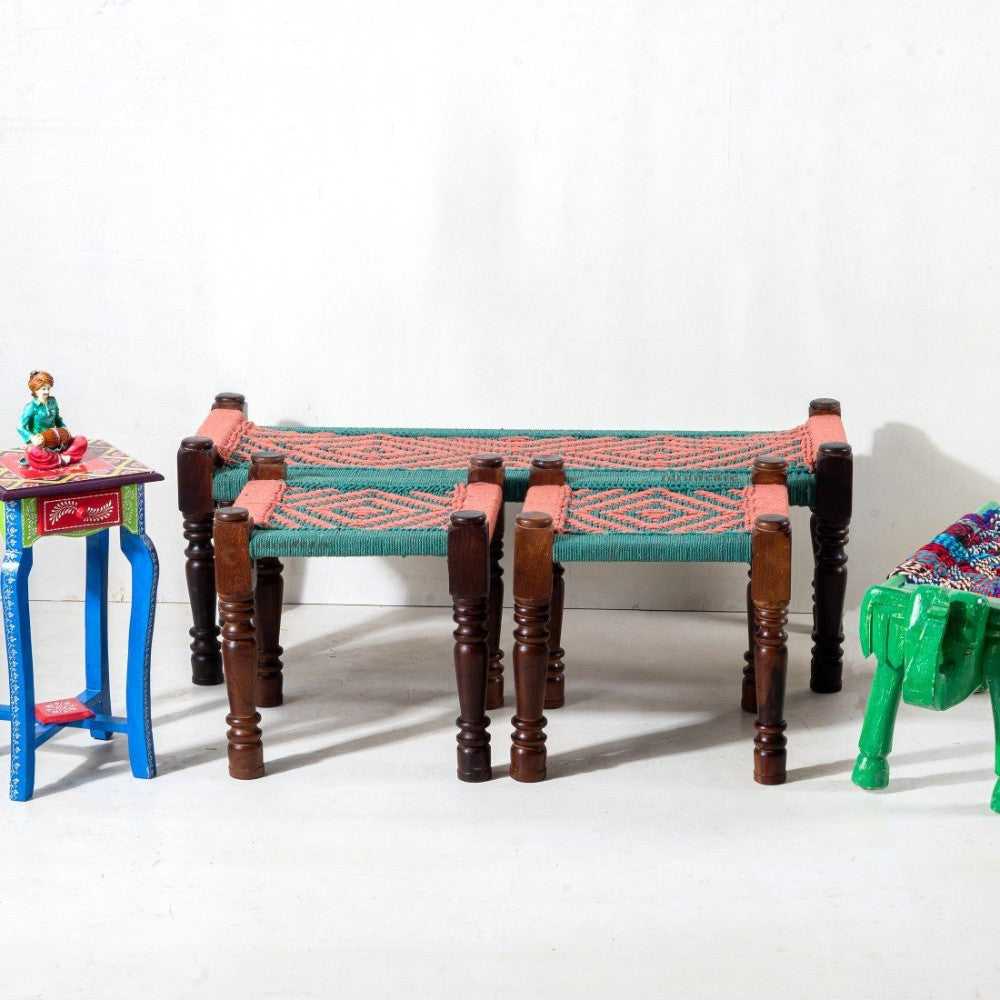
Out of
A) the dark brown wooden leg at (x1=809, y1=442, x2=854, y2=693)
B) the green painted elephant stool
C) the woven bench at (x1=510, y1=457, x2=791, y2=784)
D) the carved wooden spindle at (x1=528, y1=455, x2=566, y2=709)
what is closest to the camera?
the green painted elephant stool

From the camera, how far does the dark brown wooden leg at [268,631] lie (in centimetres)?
386

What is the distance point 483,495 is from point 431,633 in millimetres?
969

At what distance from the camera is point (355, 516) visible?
349 cm

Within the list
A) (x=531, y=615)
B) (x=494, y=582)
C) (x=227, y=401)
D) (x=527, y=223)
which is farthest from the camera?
(x=527, y=223)

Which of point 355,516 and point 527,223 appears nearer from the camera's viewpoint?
point 355,516

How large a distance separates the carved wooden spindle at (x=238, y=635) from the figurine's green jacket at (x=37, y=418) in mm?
419

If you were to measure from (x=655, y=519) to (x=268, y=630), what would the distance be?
1084 millimetres

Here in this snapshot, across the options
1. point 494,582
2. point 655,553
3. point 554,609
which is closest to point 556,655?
point 554,609

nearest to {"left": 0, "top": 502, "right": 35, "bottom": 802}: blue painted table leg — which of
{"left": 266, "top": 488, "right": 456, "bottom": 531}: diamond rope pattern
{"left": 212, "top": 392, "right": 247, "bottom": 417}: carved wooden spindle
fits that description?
{"left": 266, "top": 488, "right": 456, "bottom": 531}: diamond rope pattern

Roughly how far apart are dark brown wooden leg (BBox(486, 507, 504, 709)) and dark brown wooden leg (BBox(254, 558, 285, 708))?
544 mm

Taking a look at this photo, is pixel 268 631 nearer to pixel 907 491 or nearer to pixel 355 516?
pixel 355 516

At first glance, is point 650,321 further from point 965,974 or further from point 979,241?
point 965,974

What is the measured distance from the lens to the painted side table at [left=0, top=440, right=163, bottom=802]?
3189mm

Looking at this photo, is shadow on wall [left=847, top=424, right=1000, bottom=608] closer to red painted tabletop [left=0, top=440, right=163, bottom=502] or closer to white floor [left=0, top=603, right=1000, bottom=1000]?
white floor [left=0, top=603, right=1000, bottom=1000]
